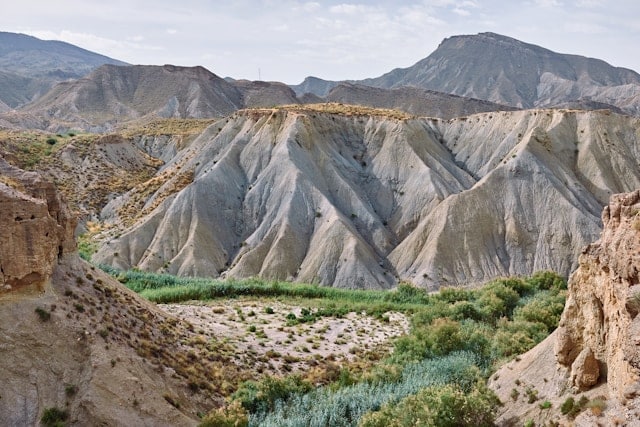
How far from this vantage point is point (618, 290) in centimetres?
1255

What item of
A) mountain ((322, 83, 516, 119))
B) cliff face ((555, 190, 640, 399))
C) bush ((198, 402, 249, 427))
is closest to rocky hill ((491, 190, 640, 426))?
cliff face ((555, 190, 640, 399))

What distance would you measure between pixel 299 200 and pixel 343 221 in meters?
5.66

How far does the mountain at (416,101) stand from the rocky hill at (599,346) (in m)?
141

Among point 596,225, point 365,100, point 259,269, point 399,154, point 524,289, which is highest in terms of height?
point 365,100

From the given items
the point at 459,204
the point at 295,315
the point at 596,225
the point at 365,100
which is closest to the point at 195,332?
the point at 295,315

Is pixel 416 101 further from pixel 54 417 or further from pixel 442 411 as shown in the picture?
pixel 54 417

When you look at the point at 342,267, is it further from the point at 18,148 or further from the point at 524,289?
the point at 18,148

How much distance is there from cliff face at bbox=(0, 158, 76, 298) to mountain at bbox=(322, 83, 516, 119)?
14038 cm

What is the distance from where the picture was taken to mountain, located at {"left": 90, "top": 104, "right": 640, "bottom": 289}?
54219 millimetres

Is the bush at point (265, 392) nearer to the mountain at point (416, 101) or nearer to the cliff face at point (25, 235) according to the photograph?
the cliff face at point (25, 235)

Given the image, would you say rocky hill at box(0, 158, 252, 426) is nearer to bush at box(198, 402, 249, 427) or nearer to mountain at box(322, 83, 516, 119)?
bush at box(198, 402, 249, 427)

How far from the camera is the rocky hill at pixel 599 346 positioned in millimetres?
11430

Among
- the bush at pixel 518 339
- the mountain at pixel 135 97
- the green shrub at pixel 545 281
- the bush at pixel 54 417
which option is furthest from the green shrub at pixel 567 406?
the mountain at pixel 135 97

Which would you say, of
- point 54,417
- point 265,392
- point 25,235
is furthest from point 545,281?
point 25,235
